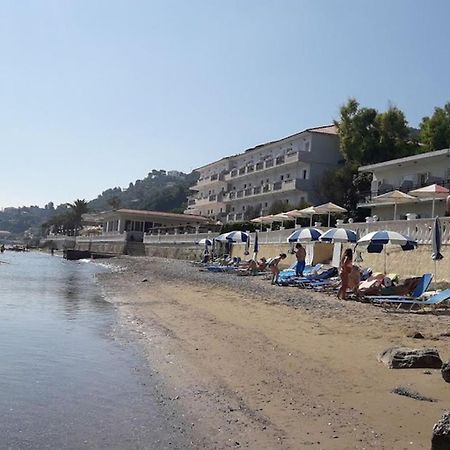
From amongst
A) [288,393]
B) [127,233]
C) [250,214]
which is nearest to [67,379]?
[288,393]

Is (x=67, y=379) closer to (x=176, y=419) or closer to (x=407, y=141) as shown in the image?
(x=176, y=419)

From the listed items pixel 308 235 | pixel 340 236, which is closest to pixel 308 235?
pixel 308 235

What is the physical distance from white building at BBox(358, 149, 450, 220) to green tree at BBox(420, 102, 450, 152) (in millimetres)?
6399

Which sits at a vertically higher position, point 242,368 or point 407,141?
point 407,141

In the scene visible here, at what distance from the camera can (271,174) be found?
2657 inches

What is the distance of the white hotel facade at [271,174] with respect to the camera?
5953 centimetres

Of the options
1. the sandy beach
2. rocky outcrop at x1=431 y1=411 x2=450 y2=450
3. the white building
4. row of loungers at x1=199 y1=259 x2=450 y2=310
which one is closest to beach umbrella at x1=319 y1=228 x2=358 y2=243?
row of loungers at x1=199 y1=259 x2=450 y2=310

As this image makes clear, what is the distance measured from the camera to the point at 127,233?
77500mm

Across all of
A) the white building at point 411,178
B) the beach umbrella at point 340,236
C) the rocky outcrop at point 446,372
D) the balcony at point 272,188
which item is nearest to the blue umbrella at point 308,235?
the beach umbrella at point 340,236

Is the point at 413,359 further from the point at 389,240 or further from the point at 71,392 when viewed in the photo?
the point at 389,240

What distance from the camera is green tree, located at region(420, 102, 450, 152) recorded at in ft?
156

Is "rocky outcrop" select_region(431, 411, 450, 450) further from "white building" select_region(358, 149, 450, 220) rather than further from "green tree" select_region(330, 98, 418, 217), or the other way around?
"green tree" select_region(330, 98, 418, 217)

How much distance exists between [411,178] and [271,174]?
28052 millimetres

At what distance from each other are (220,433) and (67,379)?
3.32 meters
